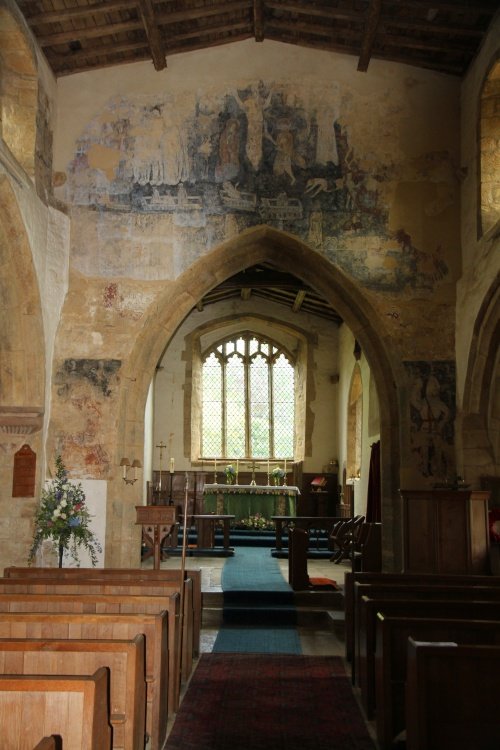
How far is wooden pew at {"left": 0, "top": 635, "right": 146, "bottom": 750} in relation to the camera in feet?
10.00

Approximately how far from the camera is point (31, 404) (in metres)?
9.52

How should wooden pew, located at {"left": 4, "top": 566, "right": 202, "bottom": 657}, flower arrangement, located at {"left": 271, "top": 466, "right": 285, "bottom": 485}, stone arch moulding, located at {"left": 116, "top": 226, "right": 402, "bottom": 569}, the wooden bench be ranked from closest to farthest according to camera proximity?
the wooden bench < wooden pew, located at {"left": 4, "top": 566, "right": 202, "bottom": 657} < stone arch moulding, located at {"left": 116, "top": 226, "right": 402, "bottom": 569} < flower arrangement, located at {"left": 271, "top": 466, "right": 285, "bottom": 485}

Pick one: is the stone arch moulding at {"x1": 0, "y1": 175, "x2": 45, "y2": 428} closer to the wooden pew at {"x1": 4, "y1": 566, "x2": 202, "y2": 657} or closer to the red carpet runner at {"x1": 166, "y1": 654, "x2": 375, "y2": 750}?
the wooden pew at {"x1": 4, "y1": 566, "x2": 202, "y2": 657}

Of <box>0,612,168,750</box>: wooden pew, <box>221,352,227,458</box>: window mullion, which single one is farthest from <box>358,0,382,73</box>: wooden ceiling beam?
<box>221,352,227,458</box>: window mullion

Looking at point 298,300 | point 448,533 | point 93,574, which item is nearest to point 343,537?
point 448,533

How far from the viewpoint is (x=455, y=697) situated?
10.9 feet

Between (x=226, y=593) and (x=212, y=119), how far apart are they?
6.22 meters

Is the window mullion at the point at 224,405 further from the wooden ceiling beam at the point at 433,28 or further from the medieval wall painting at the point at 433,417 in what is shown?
the wooden ceiling beam at the point at 433,28

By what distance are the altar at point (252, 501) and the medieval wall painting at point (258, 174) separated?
6.12 m

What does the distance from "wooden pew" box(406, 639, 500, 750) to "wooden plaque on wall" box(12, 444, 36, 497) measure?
6.81m

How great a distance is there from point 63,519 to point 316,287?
185 inches

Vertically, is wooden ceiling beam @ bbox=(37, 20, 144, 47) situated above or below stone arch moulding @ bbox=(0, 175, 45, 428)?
above

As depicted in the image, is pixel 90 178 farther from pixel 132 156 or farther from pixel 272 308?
pixel 272 308

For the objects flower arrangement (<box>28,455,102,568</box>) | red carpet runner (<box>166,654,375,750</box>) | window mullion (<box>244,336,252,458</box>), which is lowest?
red carpet runner (<box>166,654,375,750</box>)
